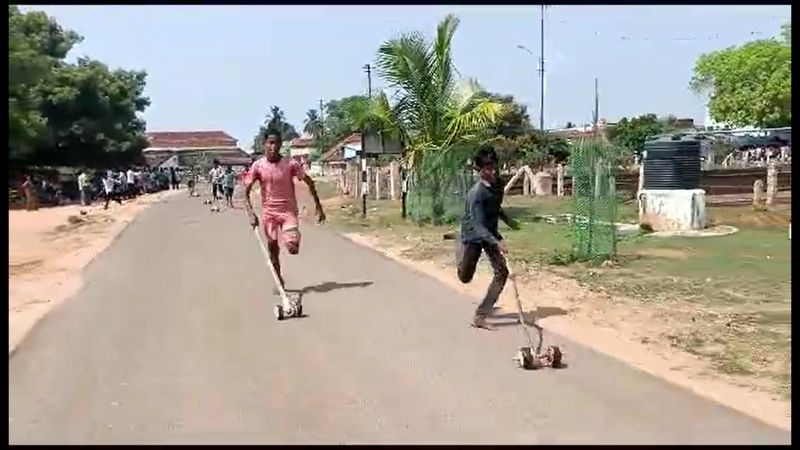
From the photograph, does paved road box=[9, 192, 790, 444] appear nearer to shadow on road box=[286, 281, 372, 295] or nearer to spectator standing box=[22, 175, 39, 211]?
shadow on road box=[286, 281, 372, 295]

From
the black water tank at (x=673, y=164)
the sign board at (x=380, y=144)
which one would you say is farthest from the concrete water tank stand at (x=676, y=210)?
the sign board at (x=380, y=144)

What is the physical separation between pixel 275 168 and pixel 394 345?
3.28 meters

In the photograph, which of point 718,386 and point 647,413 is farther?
point 718,386

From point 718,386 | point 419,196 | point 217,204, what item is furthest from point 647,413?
point 217,204

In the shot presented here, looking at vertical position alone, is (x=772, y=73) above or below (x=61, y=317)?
above

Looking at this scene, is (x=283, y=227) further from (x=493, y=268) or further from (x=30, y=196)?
(x=30, y=196)

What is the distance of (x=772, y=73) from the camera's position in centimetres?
5359

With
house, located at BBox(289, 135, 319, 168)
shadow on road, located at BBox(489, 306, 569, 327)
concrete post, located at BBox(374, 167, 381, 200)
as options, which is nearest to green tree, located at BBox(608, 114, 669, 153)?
concrete post, located at BBox(374, 167, 381, 200)

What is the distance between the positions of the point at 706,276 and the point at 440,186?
34.9ft

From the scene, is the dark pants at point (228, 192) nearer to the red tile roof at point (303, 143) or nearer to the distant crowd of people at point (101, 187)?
the distant crowd of people at point (101, 187)

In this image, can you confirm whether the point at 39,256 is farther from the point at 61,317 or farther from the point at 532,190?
the point at 532,190

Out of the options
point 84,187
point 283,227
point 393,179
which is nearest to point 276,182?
point 283,227

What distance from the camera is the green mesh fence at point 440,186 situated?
2228cm

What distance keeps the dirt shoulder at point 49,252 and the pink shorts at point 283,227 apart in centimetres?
242
